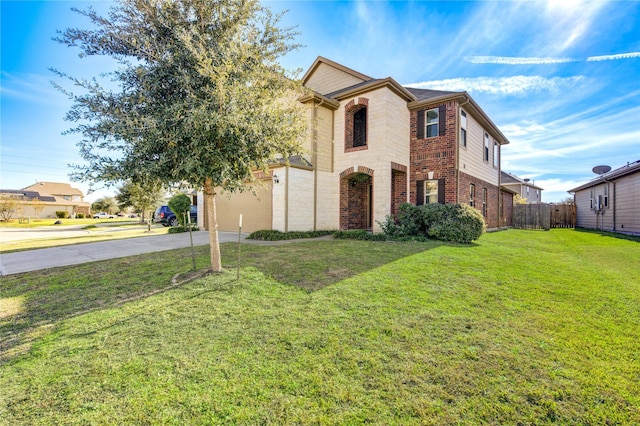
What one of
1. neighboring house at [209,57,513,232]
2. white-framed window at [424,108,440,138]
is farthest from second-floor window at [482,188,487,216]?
white-framed window at [424,108,440,138]

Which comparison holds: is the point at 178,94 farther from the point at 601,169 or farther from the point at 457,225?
the point at 601,169

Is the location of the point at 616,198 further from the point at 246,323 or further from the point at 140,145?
the point at 140,145

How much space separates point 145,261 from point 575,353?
779 centimetres

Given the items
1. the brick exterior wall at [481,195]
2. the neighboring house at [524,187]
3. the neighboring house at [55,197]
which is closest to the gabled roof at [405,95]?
the brick exterior wall at [481,195]

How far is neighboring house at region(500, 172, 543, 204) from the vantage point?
3030 centimetres

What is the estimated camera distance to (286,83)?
529 centimetres

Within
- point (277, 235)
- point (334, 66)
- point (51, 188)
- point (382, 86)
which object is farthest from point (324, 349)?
point (51, 188)

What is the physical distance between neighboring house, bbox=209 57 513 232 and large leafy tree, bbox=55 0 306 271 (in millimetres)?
5614

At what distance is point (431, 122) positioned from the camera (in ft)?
39.2

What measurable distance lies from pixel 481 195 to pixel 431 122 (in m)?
5.15

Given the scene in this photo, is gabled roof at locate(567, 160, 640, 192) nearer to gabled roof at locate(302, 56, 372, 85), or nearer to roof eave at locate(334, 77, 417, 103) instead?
roof eave at locate(334, 77, 417, 103)

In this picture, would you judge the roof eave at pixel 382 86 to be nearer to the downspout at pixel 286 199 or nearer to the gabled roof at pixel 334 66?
the gabled roof at pixel 334 66

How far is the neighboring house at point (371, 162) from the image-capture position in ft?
36.3

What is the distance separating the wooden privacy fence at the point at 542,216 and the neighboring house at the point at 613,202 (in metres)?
0.84
